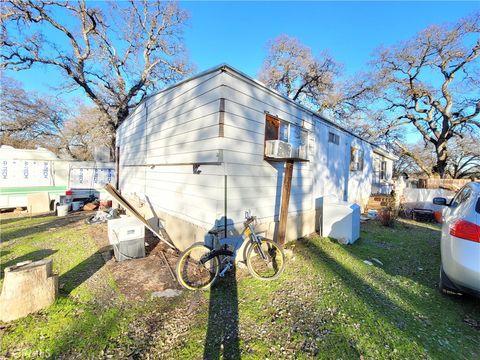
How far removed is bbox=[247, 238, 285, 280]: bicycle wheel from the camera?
397 centimetres

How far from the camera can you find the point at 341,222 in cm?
604

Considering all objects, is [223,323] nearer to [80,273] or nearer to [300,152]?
[80,273]

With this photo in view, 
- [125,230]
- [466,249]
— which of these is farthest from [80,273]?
[466,249]

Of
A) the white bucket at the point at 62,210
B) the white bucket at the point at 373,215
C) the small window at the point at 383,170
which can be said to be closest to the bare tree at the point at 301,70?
the small window at the point at 383,170

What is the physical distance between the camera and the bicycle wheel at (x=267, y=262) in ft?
13.0

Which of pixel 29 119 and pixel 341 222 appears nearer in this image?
pixel 341 222

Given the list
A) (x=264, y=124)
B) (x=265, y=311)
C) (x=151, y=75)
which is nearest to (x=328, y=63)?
(x=151, y=75)

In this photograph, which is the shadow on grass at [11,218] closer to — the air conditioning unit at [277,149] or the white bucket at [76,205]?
the white bucket at [76,205]

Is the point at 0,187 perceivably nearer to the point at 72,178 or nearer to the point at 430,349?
the point at 72,178

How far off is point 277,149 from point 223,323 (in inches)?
126

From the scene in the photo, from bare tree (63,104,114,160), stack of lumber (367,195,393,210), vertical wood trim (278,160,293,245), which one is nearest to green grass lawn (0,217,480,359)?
vertical wood trim (278,160,293,245)

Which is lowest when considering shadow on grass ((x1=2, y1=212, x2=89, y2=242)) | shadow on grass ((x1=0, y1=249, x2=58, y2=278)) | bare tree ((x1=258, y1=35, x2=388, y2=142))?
shadow on grass ((x1=2, y1=212, x2=89, y2=242))

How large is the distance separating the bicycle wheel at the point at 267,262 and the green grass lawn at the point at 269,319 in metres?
0.16

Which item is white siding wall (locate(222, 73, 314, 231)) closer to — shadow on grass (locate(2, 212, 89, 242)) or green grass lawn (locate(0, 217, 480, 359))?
green grass lawn (locate(0, 217, 480, 359))
